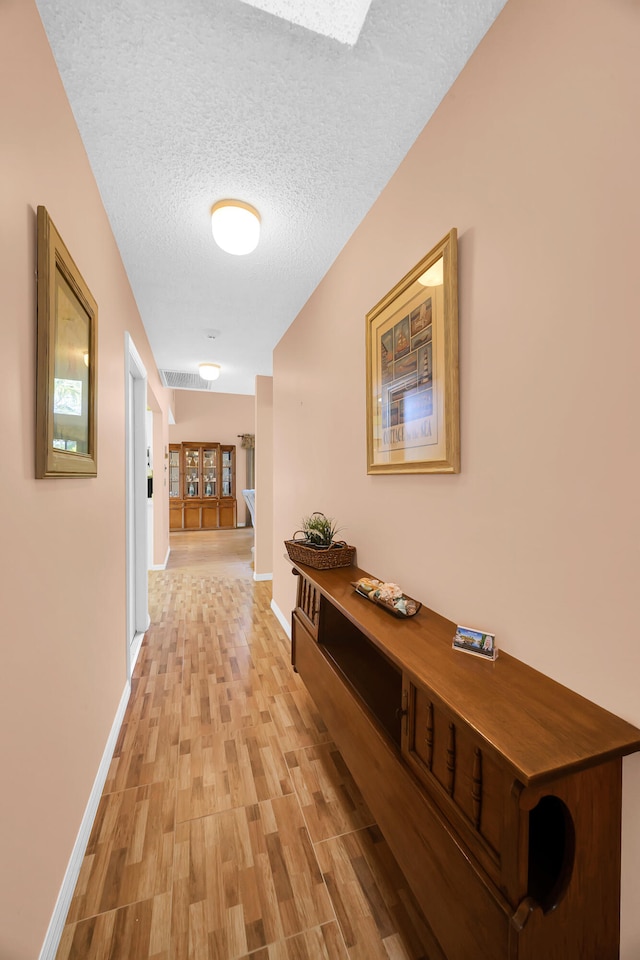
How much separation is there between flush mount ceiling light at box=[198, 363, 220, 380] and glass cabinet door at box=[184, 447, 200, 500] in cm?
428

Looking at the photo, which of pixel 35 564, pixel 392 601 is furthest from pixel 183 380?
pixel 392 601

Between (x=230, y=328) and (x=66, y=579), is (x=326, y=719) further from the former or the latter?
(x=230, y=328)

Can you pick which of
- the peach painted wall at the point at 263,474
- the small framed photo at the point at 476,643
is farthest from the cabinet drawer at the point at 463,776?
the peach painted wall at the point at 263,474

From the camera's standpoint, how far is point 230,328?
3.33m

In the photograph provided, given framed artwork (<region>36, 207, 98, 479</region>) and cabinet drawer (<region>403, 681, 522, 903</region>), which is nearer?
cabinet drawer (<region>403, 681, 522, 903</region>)

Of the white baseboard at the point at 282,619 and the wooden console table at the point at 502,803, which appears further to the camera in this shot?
the white baseboard at the point at 282,619

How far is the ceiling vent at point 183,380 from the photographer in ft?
15.6

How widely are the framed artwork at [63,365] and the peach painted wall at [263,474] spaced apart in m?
3.07

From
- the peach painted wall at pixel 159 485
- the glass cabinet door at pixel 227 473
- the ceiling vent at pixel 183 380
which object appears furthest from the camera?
the glass cabinet door at pixel 227 473

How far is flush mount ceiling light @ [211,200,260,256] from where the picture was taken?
70.4 inches

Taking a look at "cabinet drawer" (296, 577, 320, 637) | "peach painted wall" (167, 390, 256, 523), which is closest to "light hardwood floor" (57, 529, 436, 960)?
"cabinet drawer" (296, 577, 320, 637)

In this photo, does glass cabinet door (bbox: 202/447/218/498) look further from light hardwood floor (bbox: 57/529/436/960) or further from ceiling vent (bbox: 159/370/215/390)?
light hardwood floor (bbox: 57/529/436/960)

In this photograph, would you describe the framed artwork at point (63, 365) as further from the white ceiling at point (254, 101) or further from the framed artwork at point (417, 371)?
the framed artwork at point (417, 371)

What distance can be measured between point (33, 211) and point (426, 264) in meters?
1.19
